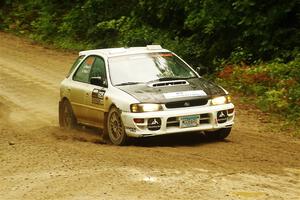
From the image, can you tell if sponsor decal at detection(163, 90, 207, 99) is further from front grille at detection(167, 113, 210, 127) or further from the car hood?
front grille at detection(167, 113, 210, 127)

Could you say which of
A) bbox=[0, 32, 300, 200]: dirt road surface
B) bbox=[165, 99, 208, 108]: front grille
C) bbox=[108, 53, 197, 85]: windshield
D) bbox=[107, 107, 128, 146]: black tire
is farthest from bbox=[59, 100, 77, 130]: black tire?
bbox=[165, 99, 208, 108]: front grille

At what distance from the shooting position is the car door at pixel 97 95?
464 inches

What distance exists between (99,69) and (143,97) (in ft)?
5.67

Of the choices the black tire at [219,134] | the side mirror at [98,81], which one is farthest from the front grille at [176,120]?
the side mirror at [98,81]

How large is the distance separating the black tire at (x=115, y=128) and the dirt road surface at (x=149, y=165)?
186 millimetres

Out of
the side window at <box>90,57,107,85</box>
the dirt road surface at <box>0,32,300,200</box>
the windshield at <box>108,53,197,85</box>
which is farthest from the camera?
the side window at <box>90,57,107,85</box>

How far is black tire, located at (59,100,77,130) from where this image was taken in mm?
13220

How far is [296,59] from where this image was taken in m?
17.4

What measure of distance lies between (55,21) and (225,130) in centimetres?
2178

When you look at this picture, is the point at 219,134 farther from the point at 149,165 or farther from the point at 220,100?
the point at 149,165

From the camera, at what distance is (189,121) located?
428 inches

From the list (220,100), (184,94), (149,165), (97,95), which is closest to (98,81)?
(97,95)

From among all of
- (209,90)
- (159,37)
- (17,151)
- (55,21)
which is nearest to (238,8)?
(159,37)

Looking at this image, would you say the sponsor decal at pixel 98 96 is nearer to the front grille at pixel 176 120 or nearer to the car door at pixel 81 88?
the car door at pixel 81 88
